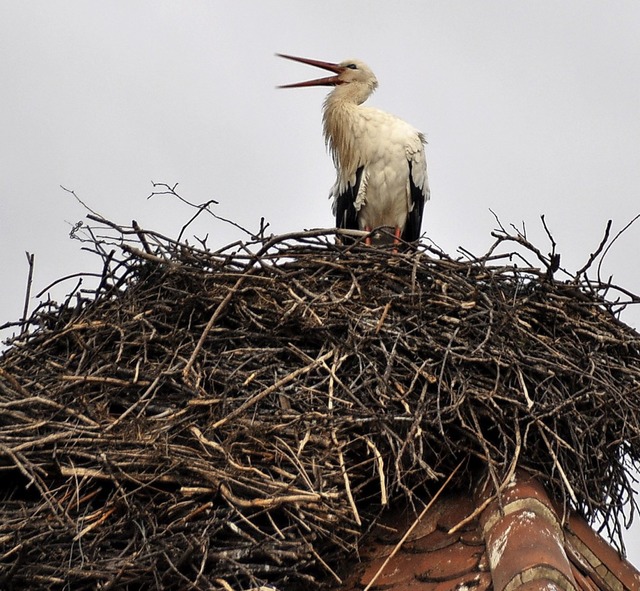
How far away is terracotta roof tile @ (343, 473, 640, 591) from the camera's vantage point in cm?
318

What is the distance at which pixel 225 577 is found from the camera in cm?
321

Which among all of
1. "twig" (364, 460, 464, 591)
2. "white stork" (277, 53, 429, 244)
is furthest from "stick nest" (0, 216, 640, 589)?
"white stork" (277, 53, 429, 244)

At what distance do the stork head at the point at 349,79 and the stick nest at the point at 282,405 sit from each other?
8.52 feet

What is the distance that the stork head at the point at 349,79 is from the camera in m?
7.04

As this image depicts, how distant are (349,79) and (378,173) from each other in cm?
103

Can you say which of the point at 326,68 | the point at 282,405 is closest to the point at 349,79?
the point at 326,68

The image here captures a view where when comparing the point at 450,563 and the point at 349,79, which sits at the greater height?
the point at 349,79

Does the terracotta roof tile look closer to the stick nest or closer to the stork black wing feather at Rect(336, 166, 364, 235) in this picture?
the stick nest

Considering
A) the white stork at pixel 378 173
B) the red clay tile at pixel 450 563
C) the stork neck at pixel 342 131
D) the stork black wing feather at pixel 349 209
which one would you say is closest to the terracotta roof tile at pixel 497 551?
the red clay tile at pixel 450 563

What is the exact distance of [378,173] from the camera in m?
6.37

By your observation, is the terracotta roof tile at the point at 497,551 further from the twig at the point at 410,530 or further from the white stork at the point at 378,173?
the white stork at the point at 378,173

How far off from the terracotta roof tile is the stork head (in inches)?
147

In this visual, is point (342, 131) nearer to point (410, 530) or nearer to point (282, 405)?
point (282, 405)

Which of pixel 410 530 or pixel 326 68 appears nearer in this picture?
pixel 410 530
